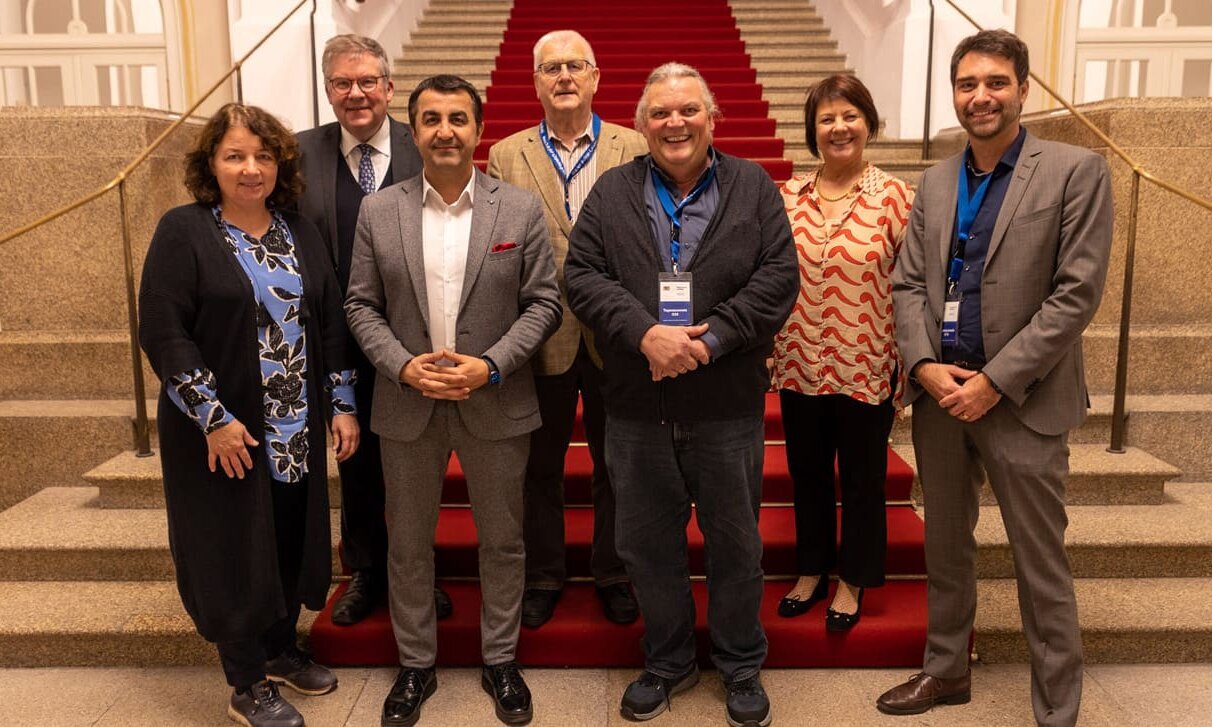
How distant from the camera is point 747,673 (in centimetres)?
255

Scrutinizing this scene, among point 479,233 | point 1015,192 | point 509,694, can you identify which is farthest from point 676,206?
point 509,694

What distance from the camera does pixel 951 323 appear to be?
2354 millimetres

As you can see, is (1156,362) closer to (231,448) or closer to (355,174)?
(355,174)

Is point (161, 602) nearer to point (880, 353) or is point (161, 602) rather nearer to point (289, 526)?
point (289, 526)

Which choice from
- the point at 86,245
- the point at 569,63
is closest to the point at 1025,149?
the point at 569,63

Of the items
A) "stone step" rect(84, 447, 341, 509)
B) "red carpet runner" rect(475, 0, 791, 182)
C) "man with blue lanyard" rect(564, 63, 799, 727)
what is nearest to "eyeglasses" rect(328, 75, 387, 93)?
"man with blue lanyard" rect(564, 63, 799, 727)

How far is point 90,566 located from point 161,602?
0.37 m

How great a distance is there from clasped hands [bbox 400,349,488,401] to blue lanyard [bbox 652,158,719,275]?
0.57 m

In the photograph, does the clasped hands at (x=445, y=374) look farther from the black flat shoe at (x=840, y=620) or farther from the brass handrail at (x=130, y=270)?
the brass handrail at (x=130, y=270)

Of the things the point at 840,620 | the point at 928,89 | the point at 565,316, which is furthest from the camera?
the point at 928,89

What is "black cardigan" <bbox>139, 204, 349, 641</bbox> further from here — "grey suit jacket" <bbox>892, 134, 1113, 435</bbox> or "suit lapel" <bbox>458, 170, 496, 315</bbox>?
"grey suit jacket" <bbox>892, 134, 1113, 435</bbox>

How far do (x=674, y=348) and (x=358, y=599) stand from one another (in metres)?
1.40

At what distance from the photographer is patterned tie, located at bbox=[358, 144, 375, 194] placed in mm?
2727

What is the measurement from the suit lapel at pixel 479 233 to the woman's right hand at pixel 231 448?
2.05 ft
